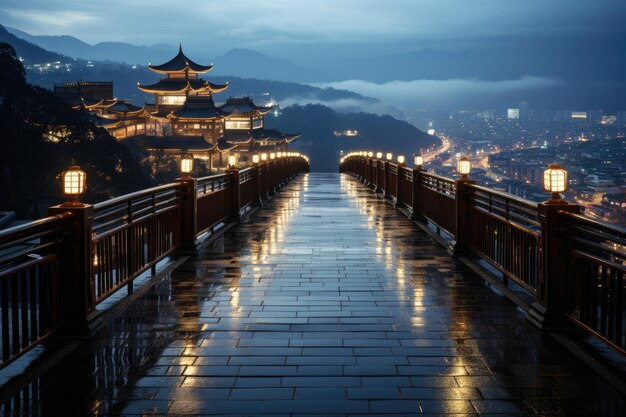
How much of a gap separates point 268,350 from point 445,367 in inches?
59.6

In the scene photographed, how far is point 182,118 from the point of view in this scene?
248 ft

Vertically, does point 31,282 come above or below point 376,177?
below

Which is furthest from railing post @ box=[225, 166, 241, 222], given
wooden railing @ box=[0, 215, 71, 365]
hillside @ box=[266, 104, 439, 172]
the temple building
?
hillside @ box=[266, 104, 439, 172]

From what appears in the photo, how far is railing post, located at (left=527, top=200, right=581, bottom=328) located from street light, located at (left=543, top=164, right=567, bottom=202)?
5.9 inches

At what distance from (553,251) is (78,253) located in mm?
4657

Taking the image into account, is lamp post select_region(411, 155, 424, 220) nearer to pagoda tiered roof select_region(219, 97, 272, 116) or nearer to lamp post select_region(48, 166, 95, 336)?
lamp post select_region(48, 166, 95, 336)

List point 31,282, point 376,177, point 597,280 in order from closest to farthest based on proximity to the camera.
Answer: point 31,282 → point 597,280 → point 376,177

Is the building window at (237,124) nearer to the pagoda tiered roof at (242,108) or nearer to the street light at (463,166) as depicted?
the pagoda tiered roof at (242,108)

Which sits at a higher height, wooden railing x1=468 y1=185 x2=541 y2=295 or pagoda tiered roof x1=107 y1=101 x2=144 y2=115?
pagoda tiered roof x1=107 y1=101 x2=144 y2=115

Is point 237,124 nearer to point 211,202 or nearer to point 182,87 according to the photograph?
point 182,87

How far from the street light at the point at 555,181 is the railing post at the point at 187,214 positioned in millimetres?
6335

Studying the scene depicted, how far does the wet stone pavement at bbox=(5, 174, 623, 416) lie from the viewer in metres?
4.30

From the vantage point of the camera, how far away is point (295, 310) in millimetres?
6926

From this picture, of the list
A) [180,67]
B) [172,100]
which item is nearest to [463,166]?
[180,67]
